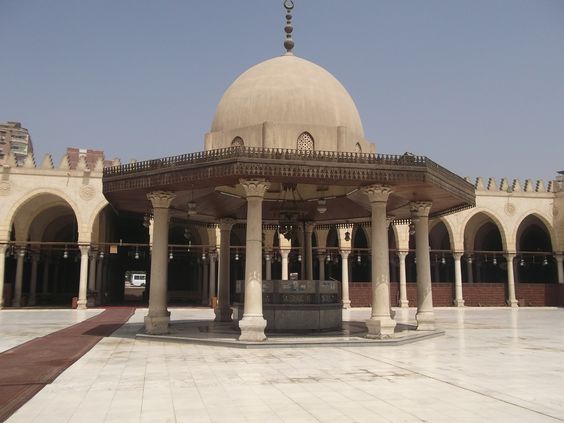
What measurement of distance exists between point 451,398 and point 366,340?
699 cm

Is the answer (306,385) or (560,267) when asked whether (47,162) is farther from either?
(560,267)

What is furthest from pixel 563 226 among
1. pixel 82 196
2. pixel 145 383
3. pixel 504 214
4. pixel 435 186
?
pixel 145 383

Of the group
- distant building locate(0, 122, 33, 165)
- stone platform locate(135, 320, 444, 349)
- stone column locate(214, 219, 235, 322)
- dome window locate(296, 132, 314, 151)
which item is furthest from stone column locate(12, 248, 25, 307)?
distant building locate(0, 122, 33, 165)

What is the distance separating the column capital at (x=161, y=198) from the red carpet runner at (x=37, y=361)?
15.4ft

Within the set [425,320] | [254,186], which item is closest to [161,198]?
[254,186]

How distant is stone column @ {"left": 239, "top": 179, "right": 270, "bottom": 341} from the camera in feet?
47.9

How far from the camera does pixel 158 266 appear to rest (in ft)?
54.9

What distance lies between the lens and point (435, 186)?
15.8m

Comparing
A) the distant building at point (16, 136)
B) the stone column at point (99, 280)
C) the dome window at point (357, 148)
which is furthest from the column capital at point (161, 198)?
the distant building at point (16, 136)

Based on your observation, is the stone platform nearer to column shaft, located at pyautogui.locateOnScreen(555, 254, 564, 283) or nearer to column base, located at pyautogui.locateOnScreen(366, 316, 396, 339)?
column base, located at pyautogui.locateOnScreen(366, 316, 396, 339)

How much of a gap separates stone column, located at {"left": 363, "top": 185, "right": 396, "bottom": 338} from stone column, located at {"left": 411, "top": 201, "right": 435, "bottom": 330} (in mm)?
3316

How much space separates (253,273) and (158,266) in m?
3.73

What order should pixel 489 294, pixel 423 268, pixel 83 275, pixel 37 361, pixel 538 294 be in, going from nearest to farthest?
pixel 37 361 < pixel 423 268 < pixel 83 275 < pixel 489 294 < pixel 538 294

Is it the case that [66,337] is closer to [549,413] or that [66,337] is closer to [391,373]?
[391,373]
